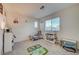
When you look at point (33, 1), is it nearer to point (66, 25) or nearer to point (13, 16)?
point (13, 16)

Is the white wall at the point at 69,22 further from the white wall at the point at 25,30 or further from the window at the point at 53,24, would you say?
the white wall at the point at 25,30

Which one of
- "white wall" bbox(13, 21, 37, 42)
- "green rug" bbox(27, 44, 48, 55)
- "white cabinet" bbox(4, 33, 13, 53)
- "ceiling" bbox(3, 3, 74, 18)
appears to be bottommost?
"green rug" bbox(27, 44, 48, 55)

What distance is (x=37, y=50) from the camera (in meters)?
1.72

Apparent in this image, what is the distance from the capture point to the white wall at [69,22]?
5.32 feet

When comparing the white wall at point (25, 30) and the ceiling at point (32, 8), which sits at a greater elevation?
the ceiling at point (32, 8)

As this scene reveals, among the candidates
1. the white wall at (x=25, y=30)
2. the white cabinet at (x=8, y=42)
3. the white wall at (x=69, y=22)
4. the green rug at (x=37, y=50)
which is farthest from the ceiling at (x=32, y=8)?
the green rug at (x=37, y=50)

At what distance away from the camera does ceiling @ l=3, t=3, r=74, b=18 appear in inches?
64.5

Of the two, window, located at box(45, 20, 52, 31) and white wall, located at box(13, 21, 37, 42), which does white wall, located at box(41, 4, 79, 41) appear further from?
white wall, located at box(13, 21, 37, 42)

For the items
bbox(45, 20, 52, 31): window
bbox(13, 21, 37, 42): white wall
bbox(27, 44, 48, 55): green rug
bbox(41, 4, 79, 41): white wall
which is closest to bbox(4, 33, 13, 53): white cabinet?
bbox(13, 21, 37, 42): white wall

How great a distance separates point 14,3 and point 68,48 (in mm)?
1270

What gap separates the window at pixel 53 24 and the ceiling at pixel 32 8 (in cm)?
15

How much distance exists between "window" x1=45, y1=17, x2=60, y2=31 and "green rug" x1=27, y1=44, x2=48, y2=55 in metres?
0.38

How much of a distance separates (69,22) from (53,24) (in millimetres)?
296
